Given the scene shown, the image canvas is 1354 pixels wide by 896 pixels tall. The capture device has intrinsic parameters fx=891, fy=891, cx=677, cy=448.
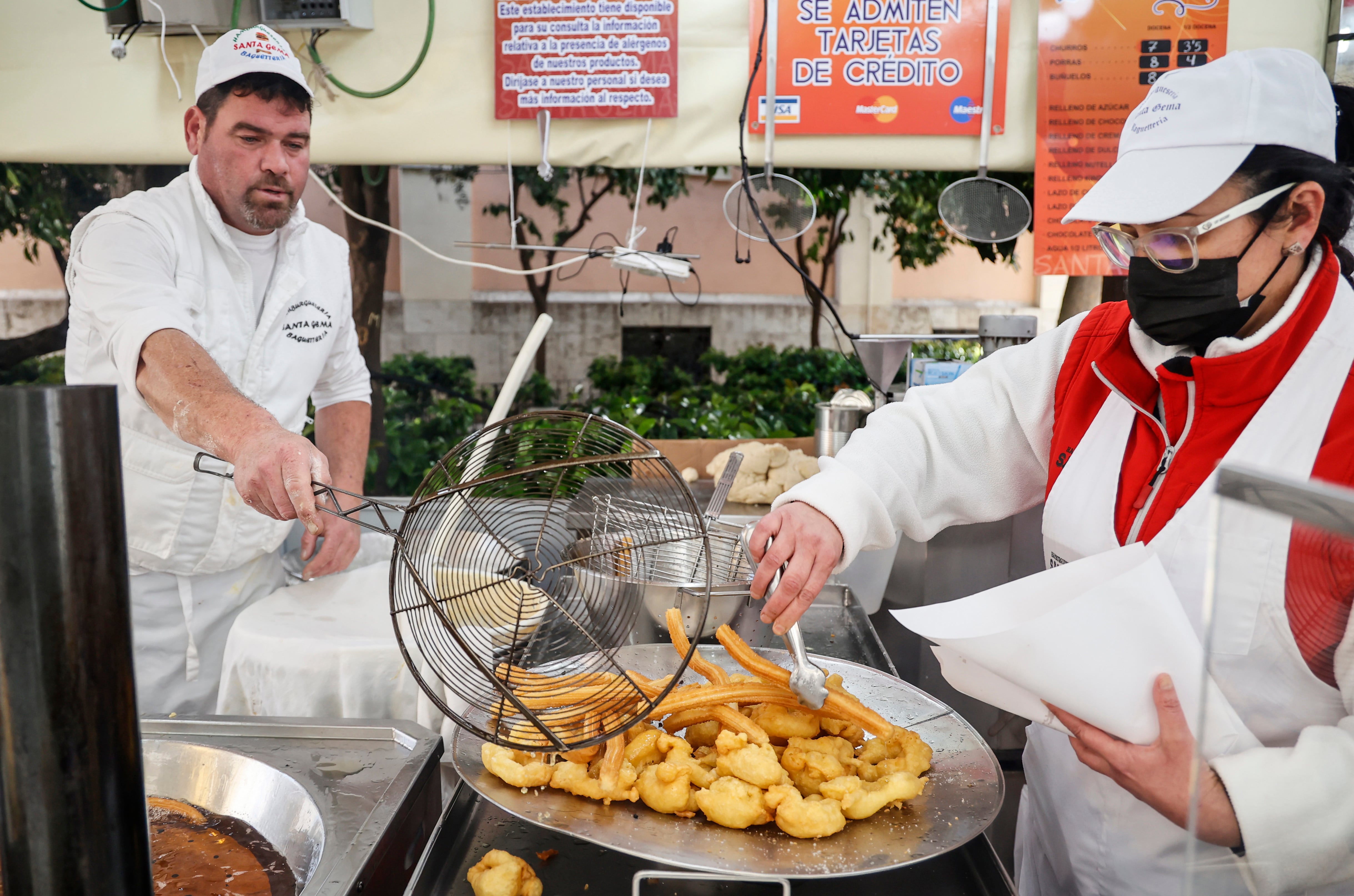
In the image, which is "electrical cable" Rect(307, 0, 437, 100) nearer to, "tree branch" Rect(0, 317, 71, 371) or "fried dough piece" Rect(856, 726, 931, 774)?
"fried dough piece" Rect(856, 726, 931, 774)

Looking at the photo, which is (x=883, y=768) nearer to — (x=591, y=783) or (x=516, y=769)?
(x=591, y=783)

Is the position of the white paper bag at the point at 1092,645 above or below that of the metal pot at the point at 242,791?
above

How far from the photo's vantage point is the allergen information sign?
2.80m

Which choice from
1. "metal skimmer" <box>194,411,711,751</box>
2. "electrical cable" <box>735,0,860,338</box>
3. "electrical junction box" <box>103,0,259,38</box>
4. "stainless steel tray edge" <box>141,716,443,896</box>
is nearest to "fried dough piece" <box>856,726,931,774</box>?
"metal skimmer" <box>194,411,711,751</box>

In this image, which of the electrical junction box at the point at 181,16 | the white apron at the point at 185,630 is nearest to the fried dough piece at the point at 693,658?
the white apron at the point at 185,630

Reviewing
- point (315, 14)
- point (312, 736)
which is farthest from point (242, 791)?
point (315, 14)

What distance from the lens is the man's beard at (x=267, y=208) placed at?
2340 millimetres

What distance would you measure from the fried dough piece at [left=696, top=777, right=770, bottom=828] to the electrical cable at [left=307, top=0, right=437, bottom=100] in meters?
2.49

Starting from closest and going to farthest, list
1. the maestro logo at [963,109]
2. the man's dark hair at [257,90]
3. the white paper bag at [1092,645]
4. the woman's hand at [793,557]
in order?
the white paper bag at [1092,645] → the woman's hand at [793,557] → the man's dark hair at [257,90] → the maestro logo at [963,109]

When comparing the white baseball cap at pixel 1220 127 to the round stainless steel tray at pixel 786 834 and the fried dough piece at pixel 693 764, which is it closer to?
the round stainless steel tray at pixel 786 834

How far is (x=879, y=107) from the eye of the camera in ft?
9.26

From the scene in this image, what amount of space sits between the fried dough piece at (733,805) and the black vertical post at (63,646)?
65 centimetres

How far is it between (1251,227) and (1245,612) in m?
0.79

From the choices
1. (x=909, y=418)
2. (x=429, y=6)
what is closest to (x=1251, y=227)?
(x=909, y=418)
